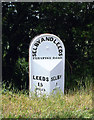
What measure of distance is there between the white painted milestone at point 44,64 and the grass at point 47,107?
35 centimetres

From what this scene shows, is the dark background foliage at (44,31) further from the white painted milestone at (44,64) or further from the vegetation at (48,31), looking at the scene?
the white painted milestone at (44,64)

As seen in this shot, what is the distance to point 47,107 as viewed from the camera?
3436 millimetres

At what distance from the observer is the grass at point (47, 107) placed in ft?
10.5

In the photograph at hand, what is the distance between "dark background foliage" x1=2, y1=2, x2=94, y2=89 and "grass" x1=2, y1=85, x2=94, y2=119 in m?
2.12

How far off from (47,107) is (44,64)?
125 cm

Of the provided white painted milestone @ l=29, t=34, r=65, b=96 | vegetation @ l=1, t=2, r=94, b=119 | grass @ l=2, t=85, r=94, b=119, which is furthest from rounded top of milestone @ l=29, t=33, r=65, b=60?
vegetation @ l=1, t=2, r=94, b=119

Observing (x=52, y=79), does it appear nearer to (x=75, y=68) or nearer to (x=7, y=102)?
(x=7, y=102)

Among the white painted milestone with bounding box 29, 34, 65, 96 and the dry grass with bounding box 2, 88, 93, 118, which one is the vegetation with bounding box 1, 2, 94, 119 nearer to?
the white painted milestone with bounding box 29, 34, 65, 96

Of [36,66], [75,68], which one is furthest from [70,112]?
[75,68]

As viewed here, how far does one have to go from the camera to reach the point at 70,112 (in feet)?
10.7

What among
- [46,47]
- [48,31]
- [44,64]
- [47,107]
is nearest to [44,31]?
[48,31]

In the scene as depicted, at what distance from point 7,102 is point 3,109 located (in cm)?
34

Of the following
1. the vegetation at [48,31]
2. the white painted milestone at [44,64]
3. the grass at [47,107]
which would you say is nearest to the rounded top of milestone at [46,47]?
the white painted milestone at [44,64]

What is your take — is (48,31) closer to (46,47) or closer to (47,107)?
(46,47)
